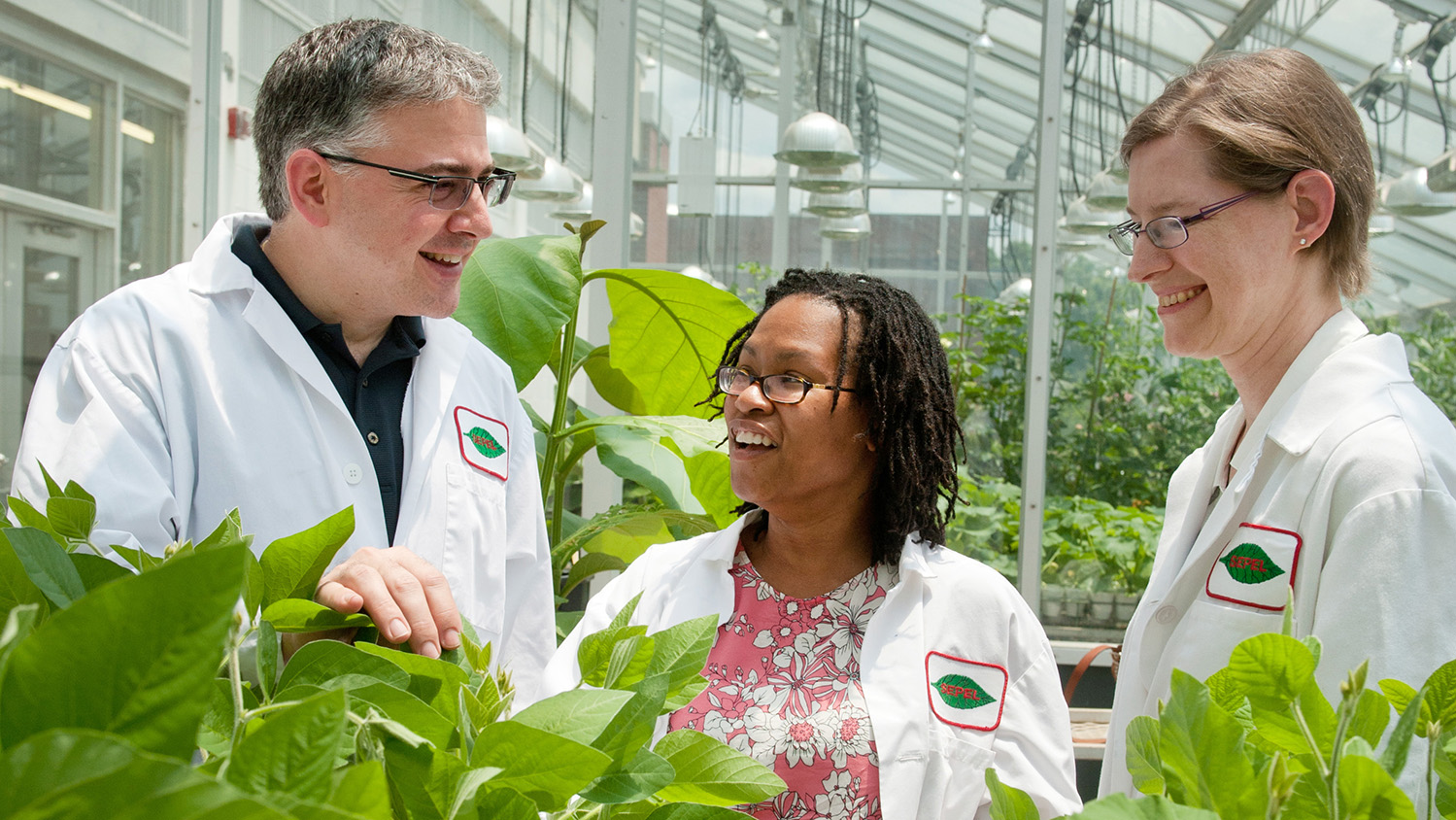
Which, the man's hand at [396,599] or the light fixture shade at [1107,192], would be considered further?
the light fixture shade at [1107,192]

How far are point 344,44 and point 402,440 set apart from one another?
0.45 metres

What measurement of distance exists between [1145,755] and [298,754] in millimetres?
284

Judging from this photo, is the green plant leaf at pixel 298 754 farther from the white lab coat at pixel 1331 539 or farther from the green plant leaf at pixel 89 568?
the white lab coat at pixel 1331 539

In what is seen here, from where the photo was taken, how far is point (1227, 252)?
1.20m

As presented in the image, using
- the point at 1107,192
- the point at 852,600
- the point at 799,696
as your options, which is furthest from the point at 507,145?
the point at 799,696

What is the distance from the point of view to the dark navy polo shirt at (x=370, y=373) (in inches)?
50.2

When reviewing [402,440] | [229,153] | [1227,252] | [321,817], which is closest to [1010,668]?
[1227,252]

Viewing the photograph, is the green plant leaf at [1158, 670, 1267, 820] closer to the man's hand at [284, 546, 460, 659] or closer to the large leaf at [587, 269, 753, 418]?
the man's hand at [284, 546, 460, 659]

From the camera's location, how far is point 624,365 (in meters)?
2.13

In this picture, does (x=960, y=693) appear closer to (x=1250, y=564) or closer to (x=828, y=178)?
(x=1250, y=564)

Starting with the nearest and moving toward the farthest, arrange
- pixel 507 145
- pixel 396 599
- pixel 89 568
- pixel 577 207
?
pixel 89 568
pixel 396 599
pixel 507 145
pixel 577 207

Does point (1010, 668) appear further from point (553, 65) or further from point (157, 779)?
point (553, 65)

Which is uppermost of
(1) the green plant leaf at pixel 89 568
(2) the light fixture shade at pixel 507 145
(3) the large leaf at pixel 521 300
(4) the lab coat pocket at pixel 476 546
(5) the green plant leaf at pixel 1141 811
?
(2) the light fixture shade at pixel 507 145

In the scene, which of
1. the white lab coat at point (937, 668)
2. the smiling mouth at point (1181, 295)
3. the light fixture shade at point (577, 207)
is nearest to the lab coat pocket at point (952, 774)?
the white lab coat at point (937, 668)
